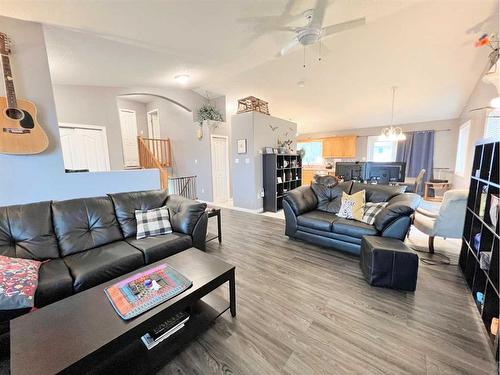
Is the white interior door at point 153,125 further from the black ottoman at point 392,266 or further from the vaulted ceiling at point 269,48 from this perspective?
the black ottoman at point 392,266

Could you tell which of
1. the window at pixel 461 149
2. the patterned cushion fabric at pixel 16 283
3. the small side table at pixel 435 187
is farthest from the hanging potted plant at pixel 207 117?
the small side table at pixel 435 187

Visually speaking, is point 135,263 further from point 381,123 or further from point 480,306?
point 381,123

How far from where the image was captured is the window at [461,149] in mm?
5234

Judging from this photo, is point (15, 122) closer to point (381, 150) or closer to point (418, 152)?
point (381, 150)

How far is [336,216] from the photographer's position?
10.2 feet

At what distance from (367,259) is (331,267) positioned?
46cm

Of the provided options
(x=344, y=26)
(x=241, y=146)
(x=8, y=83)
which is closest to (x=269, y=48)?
(x=344, y=26)

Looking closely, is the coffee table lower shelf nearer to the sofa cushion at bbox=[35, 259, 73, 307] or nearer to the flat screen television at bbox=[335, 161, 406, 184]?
the sofa cushion at bbox=[35, 259, 73, 307]

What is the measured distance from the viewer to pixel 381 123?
6992mm

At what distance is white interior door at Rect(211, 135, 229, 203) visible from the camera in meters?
6.14

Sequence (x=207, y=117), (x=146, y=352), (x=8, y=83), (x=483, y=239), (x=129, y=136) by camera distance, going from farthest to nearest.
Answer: (x=129, y=136)
(x=207, y=117)
(x=8, y=83)
(x=483, y=239)
(x=146, y=352)

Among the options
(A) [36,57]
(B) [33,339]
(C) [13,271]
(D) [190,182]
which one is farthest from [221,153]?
(B) [33,339]

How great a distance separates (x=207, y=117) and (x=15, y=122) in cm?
398

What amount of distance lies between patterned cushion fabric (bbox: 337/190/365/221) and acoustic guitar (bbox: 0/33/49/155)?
4097 millimetres
